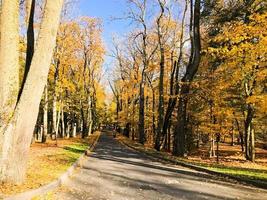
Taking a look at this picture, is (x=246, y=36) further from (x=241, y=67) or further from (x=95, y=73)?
(x=95, y=73)

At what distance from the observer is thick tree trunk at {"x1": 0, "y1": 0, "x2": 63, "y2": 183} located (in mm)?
9164

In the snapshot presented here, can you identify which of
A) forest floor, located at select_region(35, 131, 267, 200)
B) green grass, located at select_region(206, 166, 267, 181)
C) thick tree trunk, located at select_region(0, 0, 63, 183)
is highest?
thick tree trunk, located at select_region(0, 0, 63, 183)

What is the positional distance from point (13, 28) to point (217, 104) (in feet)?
68.3

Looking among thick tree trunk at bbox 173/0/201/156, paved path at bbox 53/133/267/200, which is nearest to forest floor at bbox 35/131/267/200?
paved path at bbox 53/133/267/200

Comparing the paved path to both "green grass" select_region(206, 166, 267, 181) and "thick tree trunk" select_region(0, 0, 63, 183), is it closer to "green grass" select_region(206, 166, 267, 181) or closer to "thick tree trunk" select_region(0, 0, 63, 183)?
"thick tree trunk" select_region(0, 0, 63, 183)

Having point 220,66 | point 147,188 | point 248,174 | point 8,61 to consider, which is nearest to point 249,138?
point 220,66

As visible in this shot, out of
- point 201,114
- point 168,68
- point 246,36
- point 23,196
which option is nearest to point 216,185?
point 23,196

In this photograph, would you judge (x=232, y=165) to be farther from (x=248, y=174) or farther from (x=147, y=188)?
(x=147, y=188)

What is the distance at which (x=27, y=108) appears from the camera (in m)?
9.36

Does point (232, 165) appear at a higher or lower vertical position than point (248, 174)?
higher

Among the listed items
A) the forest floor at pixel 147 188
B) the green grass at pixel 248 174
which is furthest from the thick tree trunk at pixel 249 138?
the forest floor at pixel 147 188

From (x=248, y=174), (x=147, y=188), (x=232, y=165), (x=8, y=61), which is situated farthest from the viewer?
(x=232, y=165)

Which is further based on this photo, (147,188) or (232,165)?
(232,165)

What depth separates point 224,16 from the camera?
77.4ft
